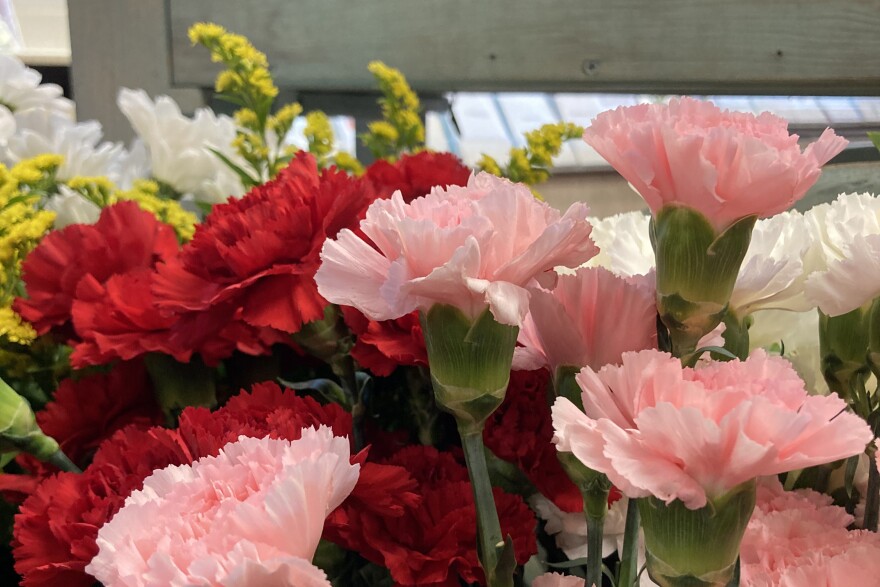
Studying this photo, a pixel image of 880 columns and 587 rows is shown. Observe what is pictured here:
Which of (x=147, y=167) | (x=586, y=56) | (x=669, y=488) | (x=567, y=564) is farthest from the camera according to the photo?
(x=586, y=56)

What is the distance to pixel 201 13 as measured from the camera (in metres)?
0.85

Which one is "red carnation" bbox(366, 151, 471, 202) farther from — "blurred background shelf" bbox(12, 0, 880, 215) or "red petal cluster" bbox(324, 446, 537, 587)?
"blurred background shelf" bbox(12, 0, 880, 215)

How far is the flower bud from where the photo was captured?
31 centimetres

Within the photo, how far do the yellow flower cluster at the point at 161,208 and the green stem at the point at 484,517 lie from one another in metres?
0.34

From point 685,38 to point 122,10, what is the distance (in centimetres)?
65

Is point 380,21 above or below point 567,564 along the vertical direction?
above

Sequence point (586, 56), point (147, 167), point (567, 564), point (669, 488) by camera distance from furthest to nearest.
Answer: point (586, 56), point (147, 167), point (567, 564), point (669, 488)

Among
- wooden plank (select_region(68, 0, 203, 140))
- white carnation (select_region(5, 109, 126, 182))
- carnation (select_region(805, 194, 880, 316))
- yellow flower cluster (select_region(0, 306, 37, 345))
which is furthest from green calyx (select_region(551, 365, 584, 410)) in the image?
wooden plank (select_region(68, 0, 203, 140))

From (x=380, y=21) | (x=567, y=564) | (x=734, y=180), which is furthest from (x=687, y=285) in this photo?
(x=380, y=21)

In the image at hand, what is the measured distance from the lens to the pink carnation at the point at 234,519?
0.63 feet

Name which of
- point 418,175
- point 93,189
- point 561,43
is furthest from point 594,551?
point 561,43

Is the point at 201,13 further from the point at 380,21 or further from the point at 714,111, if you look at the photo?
the point at 714,111

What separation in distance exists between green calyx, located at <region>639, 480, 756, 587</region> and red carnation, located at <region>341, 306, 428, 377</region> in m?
0.13

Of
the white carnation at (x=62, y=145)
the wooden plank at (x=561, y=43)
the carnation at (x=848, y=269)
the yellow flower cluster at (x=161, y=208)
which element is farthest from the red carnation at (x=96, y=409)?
the wooden plank at (x=561, y=43)
